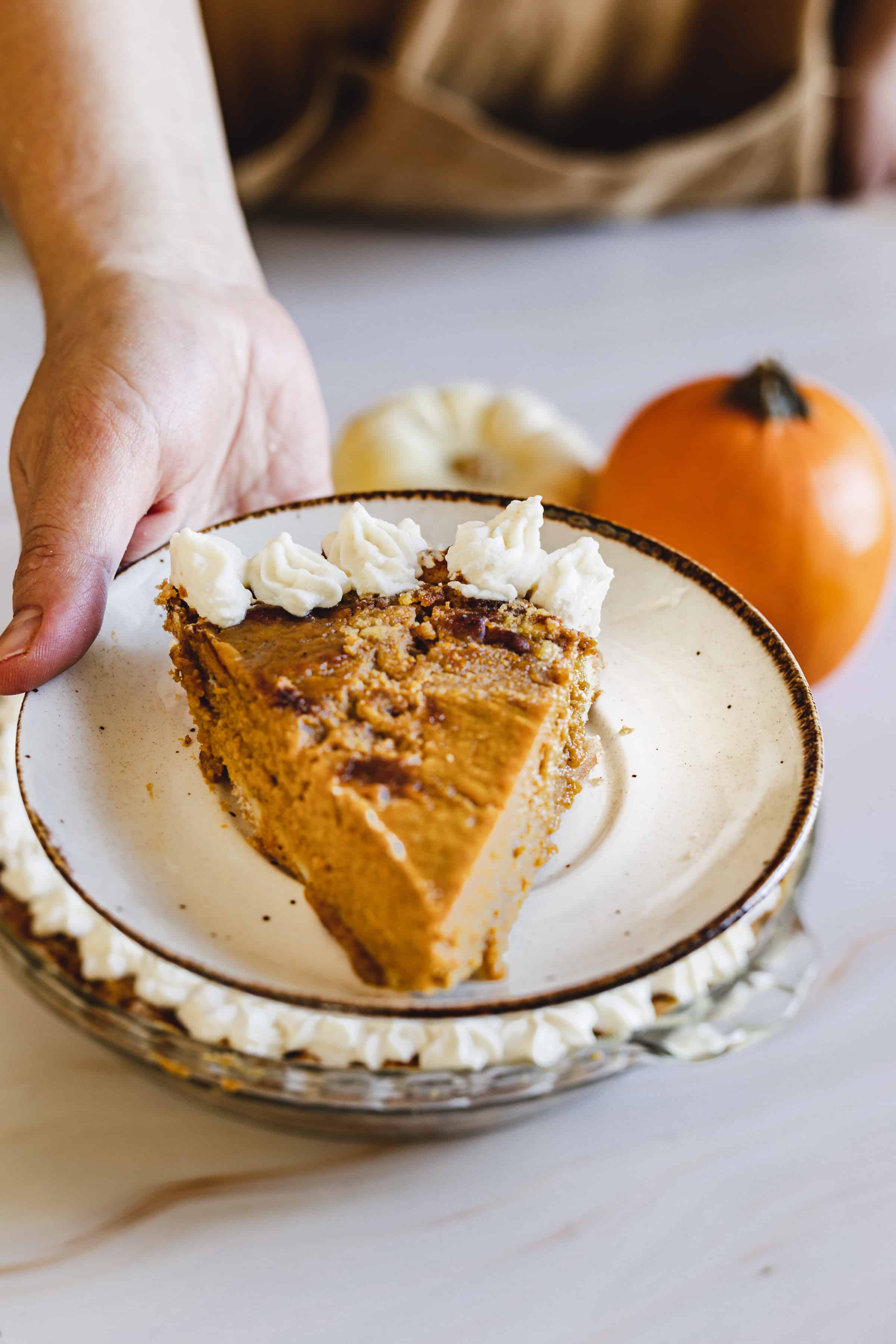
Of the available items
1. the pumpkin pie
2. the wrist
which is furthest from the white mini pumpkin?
the pumpkin pie

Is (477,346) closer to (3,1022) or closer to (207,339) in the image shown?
(207,339)

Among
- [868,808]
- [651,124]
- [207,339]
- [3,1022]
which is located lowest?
[3,1022]

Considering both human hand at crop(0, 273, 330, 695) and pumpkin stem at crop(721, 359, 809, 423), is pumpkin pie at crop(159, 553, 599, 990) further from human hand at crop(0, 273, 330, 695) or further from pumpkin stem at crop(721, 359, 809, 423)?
pumpkin stem at crop(721, 359, 809, 423)

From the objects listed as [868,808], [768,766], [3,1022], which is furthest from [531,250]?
[3,1022]

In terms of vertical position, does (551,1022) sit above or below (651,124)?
below

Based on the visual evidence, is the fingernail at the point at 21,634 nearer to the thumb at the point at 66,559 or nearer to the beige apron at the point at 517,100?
the thumb at the point at 66,559

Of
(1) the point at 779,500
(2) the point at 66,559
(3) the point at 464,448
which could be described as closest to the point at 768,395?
(1) the point at 779,500

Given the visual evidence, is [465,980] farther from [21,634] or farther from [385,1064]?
[21,634]
